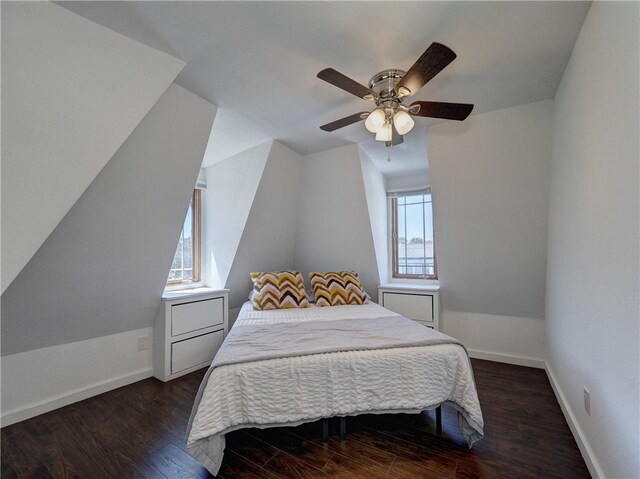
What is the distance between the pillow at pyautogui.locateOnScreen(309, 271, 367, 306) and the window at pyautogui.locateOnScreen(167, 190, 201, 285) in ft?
4.93

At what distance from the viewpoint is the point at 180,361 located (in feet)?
8.62

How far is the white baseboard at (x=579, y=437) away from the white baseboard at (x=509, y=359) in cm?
55

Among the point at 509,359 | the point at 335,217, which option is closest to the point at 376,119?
the point at 335,217

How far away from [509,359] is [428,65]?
3.01 metres

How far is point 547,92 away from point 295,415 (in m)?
2.84

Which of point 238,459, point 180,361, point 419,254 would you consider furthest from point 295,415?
point 419,254

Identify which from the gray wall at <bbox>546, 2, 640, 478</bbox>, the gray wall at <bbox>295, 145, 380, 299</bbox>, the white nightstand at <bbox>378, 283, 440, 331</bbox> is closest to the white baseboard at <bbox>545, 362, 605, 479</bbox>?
the gray wall at <bbox>546, 2, 640, 478</bbox>

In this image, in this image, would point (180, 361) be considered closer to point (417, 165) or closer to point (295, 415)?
point (295, 415)

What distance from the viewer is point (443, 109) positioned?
1690mm

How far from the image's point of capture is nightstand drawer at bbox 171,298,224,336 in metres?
2.61

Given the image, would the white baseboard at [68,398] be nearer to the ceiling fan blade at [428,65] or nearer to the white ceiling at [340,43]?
the white ceiling at [340,43]

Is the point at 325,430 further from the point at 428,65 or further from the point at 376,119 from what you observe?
the point at 428,65

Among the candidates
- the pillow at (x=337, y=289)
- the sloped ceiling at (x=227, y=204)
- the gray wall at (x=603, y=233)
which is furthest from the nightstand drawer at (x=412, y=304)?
the sloped ceiling at (x=227, y=204)

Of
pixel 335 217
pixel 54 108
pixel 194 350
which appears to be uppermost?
pixel 54 108
